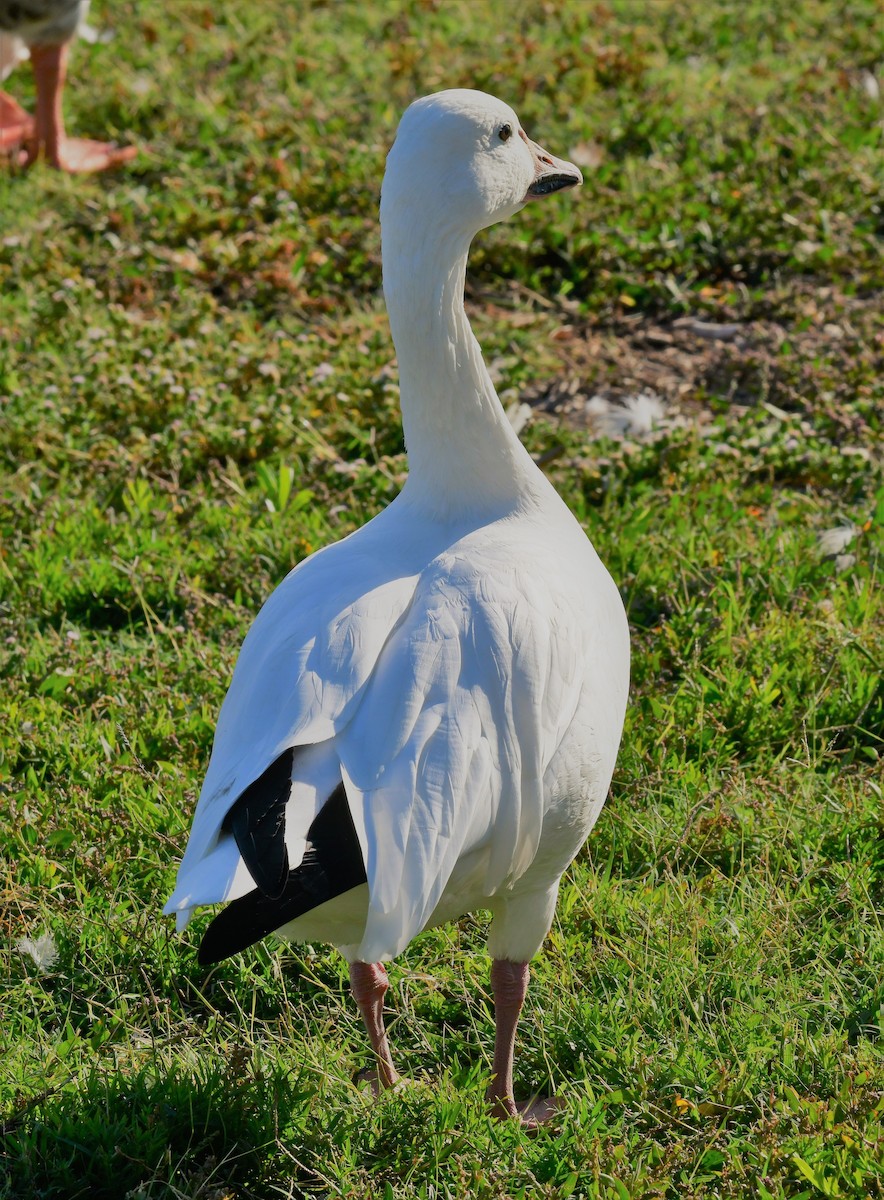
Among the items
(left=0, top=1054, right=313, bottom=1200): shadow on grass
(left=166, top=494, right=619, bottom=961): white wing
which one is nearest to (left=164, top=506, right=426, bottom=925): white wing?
(left=166, top=494, right=619, bottom=961): white wing

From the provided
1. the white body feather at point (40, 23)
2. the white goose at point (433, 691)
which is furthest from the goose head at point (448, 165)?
the white body feather at point (40, 23)

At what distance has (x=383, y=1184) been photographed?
2684mm

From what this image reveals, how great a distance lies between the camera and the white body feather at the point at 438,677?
2443 mm

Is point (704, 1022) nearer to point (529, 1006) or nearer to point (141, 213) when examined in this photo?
point (529, 1006)

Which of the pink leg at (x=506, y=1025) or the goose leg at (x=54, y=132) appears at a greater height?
the goose leg at (x=54, y=132)

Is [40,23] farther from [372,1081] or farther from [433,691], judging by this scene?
[372,1081]

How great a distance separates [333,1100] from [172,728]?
1268mm

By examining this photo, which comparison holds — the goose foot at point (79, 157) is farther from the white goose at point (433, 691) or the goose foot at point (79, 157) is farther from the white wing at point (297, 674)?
the white wing at point (297, 674)

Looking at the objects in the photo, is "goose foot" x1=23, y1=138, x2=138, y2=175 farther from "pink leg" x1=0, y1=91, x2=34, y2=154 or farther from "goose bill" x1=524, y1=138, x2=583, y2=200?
"goose bill" x1=524, y1=138, x2=583, y2=200

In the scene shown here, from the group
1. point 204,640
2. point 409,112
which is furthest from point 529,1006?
point 409,112

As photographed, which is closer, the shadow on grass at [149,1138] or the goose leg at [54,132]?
the shadow on grass at [149,1138]

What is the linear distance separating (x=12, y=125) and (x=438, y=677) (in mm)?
5648

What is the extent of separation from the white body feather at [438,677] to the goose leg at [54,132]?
4.46m

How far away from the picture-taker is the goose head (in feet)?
9.37
